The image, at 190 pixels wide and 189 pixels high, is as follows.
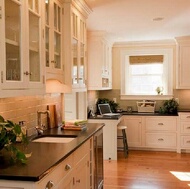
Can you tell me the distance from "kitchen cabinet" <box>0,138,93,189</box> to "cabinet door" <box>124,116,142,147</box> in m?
3.02

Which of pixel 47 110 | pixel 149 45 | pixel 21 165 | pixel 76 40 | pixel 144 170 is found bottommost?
pixel 144 170

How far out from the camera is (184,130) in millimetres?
5621

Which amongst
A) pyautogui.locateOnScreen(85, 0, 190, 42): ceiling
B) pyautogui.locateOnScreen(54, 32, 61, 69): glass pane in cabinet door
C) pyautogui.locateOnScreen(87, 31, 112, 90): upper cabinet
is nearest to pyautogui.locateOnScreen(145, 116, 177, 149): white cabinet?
pyautogui.locateOnScreen(87, 31, 112, 90): upper cabinet

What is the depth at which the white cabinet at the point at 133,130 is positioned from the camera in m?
5.86

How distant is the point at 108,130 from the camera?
16.6 feet

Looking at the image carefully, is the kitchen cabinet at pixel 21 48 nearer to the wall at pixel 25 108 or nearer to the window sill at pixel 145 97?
the wall at pixel 25 108

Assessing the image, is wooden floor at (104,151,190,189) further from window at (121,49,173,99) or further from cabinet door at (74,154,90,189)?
window at (121,49,173,99)

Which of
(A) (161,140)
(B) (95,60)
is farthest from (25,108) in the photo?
(A) (161,140)

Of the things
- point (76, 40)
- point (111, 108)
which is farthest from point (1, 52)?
point (111, 108)

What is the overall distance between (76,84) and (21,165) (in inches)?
70.2

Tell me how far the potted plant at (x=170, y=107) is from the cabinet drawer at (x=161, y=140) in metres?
0.51

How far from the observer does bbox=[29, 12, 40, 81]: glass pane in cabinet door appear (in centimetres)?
220

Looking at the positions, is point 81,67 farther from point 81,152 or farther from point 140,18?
point 81,152

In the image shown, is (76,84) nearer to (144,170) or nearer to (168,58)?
(144,170)
